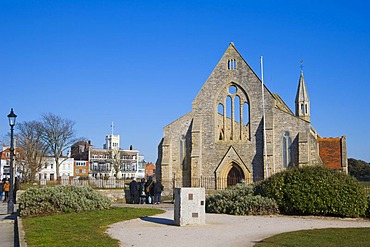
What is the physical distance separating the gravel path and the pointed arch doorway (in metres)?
22.2

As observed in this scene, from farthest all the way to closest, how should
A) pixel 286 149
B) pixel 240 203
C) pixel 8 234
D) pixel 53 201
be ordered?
pixel 286 149 < pixel 53 201 < pixel 240 203 < pixel 8 234

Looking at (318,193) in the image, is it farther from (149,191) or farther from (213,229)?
(149,191)

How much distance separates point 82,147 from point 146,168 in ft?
80.1

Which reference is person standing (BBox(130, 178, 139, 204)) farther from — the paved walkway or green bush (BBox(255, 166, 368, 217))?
green bush (BBox(255, 166, 368, 217))

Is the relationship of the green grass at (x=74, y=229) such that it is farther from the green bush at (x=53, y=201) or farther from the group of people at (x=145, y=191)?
the group of people at (x=145, y=191)

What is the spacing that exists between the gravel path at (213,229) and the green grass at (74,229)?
0.50m

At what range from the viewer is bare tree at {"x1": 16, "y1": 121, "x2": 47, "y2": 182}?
64250 millimetres

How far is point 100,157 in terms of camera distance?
13012 cm

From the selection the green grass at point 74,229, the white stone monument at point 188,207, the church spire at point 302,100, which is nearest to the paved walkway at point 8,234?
the green grass at point 74,229

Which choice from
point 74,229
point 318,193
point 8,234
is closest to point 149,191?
point 318,193

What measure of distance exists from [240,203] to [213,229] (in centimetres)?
563

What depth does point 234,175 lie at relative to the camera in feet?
137

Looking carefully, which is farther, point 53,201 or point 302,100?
point 302,100

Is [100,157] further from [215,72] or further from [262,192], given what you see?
[262,192]
